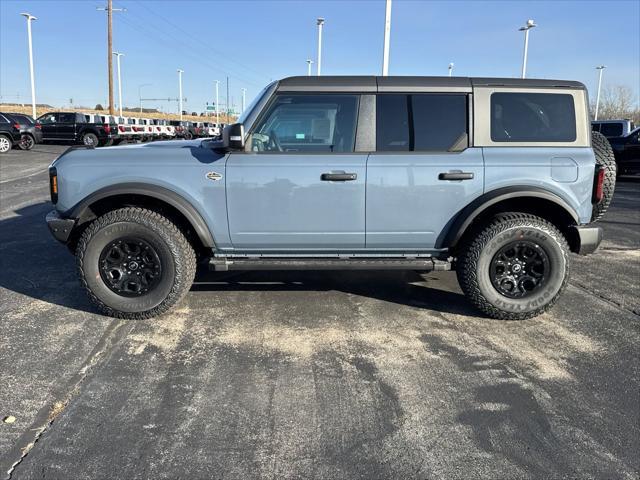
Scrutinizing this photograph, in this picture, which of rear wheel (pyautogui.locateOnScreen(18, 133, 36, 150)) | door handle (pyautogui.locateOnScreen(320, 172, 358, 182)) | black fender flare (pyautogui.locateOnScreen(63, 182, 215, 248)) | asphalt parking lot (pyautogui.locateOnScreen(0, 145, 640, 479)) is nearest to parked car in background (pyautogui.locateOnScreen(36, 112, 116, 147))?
rear wheel (pyautogui.locateOnScreen(18, 133, 36, 150))

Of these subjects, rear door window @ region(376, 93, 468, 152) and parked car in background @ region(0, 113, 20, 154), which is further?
parked car in background @ region(0, 113, 20, 154)

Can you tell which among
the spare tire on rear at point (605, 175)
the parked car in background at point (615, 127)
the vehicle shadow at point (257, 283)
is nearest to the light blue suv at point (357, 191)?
the spare tire on rear at point (605, 175)

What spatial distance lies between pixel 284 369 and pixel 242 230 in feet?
4.29

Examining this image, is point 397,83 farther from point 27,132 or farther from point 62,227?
point 27,132

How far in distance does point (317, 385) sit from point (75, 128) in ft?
84.9

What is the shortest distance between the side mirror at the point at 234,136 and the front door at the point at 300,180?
126mm

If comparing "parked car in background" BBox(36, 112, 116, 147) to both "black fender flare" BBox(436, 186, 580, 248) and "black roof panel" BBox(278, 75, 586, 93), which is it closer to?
"black roof panel" BBox(278, 75, 586, 93)

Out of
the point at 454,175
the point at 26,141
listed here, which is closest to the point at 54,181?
the point at 454,175

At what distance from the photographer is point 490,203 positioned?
4219 mm

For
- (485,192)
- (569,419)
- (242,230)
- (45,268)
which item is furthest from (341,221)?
(45,268)

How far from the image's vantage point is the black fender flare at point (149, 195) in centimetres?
419

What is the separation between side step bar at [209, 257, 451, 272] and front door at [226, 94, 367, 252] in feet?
0.38

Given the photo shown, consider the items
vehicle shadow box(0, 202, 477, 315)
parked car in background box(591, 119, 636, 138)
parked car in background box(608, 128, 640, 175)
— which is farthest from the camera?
parked car in background box(591, 119, 636, 138)

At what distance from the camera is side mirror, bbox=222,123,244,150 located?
4120 mm
